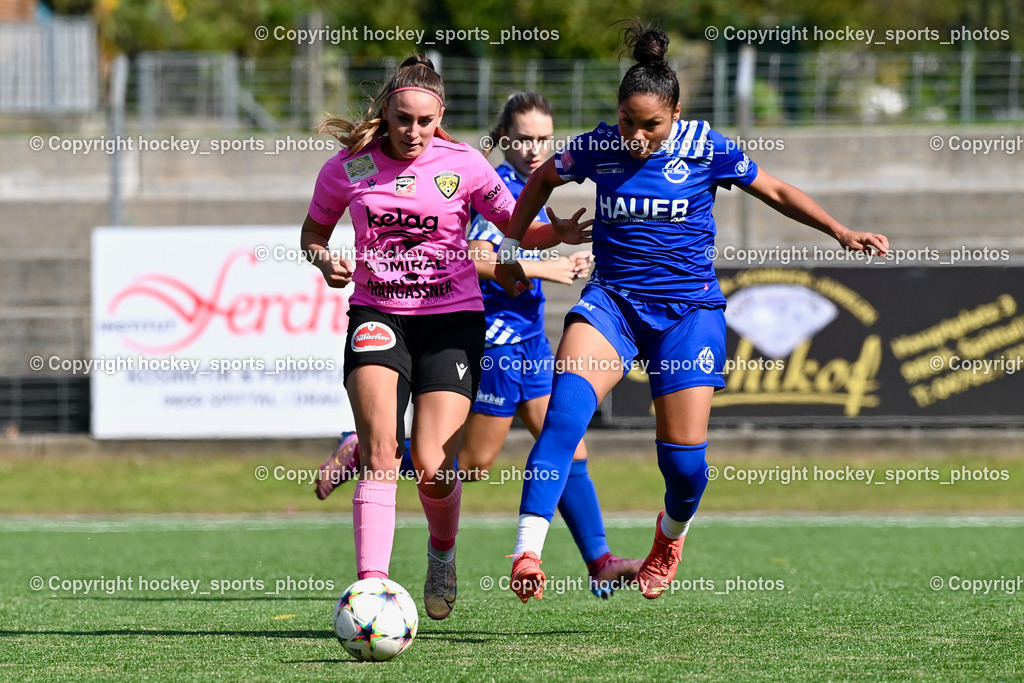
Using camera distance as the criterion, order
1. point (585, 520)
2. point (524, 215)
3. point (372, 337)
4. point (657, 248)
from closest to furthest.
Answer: point (372, 337) → point (657, 248) → point (524, 215) → point (585, 520)

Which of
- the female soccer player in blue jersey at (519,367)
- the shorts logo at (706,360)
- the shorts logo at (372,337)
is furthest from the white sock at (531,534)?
the female soccer player in blue jersey at (519,367)

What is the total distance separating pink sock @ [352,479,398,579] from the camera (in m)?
4.89

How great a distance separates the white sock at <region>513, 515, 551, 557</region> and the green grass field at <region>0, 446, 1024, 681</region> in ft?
1.27

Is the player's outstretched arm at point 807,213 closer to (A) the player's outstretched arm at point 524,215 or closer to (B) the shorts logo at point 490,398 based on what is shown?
(A) the player's outstretched arm at point 524,215

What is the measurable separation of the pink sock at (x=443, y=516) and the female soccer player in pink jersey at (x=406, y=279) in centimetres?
1

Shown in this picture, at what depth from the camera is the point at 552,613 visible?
5.98 metres

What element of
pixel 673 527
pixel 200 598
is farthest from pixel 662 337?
pixel 200 598

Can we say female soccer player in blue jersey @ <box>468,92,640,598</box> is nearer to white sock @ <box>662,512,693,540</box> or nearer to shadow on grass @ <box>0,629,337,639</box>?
white sock @ <box>662,512,693,540</box>

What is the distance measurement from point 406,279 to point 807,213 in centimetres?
165

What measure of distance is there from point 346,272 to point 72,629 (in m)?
2.07

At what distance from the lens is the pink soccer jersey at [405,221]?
5195 mm

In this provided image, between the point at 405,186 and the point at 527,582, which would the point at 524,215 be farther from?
the point at 527,582

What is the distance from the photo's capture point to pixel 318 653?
193 inches

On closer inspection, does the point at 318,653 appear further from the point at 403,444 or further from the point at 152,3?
the point at 152,3
